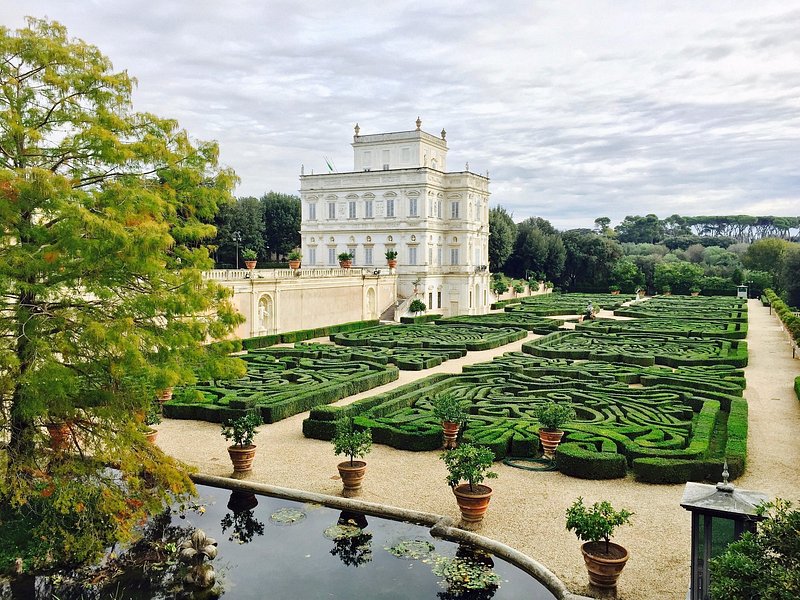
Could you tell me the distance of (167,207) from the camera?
405 inches

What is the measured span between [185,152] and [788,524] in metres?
9.12

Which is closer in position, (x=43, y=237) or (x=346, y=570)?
(x=43, y=237)

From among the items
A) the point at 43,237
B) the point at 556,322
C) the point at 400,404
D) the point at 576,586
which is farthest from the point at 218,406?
the point at 556,322

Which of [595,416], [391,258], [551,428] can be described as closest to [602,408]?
[595,416]

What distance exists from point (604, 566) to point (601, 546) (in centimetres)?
46

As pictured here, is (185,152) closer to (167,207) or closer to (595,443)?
Answer: (167,207)

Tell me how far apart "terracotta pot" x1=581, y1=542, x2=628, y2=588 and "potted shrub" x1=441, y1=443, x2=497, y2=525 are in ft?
7.27

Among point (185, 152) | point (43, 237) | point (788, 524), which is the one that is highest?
point (185, 152)

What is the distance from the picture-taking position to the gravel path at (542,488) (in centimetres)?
925

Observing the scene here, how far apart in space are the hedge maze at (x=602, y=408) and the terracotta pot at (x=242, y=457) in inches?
113

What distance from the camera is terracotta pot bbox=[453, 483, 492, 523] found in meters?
10.5

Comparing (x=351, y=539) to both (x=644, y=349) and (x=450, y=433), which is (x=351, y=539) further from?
(x=644, y=349)

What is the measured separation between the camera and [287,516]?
11.4 metres

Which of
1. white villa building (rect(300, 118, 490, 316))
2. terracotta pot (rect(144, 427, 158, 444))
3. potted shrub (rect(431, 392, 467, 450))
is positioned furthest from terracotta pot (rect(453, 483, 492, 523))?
white villa building (rect(300, 118, 490, 316))
